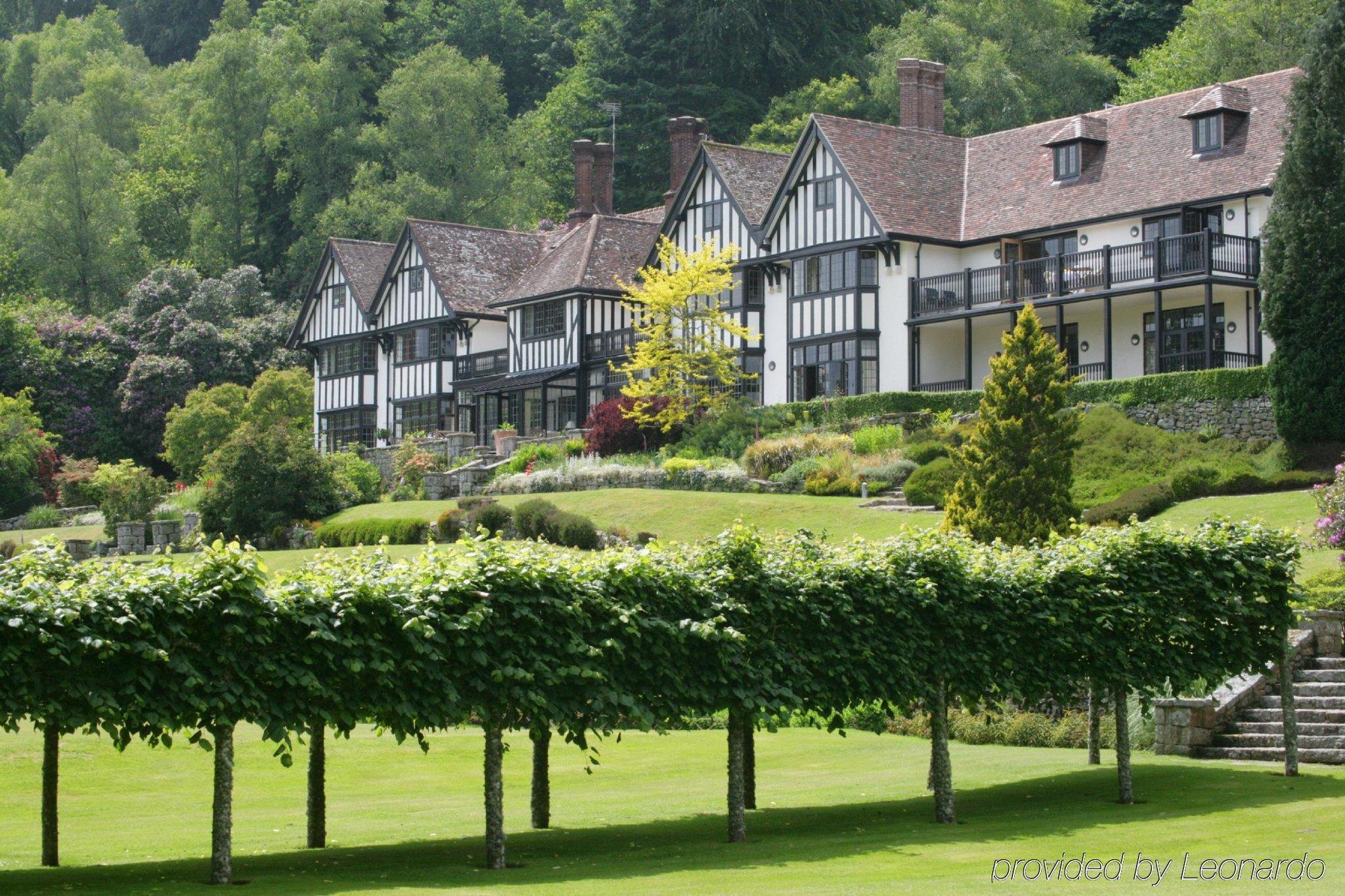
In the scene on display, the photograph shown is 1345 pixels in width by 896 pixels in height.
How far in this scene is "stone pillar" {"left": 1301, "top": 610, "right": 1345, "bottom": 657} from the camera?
24203 mm

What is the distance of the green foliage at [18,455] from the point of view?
6119 centimetres

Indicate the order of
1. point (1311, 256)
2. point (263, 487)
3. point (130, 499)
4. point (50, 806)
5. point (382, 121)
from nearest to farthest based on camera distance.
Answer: point (50, 806), point (1311, 256), point (263, 487), point (130, 499), point (382, 121)

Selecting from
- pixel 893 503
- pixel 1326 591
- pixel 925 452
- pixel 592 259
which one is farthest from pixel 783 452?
pixel 1326 591

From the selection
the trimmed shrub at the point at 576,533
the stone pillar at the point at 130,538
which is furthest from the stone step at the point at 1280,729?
the stone pillar at the point at 130,538

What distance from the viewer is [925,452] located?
135 ft

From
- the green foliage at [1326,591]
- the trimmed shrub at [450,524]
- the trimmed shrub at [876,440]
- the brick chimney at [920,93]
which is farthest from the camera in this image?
the brick chimney at [920,93]

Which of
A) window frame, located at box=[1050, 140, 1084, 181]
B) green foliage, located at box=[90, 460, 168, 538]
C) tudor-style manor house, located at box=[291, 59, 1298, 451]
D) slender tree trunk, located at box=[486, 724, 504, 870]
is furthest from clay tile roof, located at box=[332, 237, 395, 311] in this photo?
slender tree trunk, located at box=[486, 724, 504, 870]

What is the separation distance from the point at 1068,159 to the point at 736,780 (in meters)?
34.4

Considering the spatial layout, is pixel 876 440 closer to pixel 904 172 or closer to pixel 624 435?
pixel 624 435

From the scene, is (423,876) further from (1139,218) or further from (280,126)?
(280,126)

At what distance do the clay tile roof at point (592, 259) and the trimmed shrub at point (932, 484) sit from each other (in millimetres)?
20715

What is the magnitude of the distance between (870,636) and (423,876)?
18.4 ft

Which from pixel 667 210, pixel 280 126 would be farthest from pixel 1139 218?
pixel 280 126

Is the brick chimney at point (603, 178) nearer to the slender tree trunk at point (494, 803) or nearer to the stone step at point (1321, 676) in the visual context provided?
the stone step at point (1321, 676)
